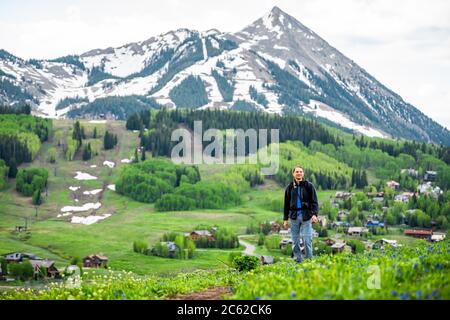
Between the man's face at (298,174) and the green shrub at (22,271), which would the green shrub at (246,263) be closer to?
the man's face at (298,174)

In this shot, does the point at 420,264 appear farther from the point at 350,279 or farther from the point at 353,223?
the point at 353,223

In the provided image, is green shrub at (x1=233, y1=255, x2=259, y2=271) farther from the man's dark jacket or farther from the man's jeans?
the man's dark jacket

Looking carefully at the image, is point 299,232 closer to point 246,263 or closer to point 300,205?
point 300,205

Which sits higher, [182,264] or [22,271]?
[22,271]

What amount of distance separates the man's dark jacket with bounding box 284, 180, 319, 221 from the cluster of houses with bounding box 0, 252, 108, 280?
72.5 m

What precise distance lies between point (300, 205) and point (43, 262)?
8914 cm

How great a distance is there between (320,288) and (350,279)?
129 centimetres

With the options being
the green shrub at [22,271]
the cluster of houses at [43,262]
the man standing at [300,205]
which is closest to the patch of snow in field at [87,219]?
the cluster of houses at [43,262]

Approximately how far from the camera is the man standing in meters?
23.0

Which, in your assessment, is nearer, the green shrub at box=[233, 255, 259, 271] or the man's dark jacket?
the man's dark jacket

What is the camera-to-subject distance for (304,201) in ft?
75.8

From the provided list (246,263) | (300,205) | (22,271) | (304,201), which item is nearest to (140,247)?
(22,271)

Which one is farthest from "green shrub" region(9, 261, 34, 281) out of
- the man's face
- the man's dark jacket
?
the man's face

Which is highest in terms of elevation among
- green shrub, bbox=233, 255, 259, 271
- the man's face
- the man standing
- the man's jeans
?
the man's face
